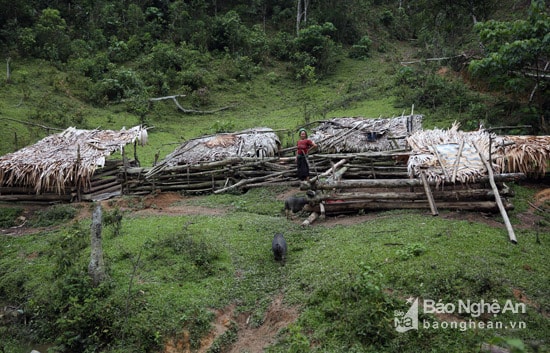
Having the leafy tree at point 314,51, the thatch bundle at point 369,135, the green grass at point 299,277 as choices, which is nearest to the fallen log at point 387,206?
the green grass at point 299,277

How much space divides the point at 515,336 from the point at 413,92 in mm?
13548

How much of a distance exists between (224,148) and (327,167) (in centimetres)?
325

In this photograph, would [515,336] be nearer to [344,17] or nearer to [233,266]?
[233,266]

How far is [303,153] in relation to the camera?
36.3 ft

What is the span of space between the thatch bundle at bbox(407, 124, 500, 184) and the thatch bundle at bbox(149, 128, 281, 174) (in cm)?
455

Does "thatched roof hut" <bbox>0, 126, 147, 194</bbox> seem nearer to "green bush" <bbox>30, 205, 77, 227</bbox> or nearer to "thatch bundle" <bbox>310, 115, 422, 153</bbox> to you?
"green bush" <bbox>30, 205, 77, 227</bbox>

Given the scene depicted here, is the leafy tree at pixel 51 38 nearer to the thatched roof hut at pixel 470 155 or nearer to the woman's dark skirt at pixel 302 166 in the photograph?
the woman's dark skirt at pixel 302 166

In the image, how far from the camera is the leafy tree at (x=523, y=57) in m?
10.9

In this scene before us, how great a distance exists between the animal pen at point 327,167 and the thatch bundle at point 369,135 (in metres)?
0.03

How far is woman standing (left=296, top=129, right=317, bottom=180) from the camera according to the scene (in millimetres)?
11015

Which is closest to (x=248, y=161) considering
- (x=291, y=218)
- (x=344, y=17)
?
(x=291, y=218)

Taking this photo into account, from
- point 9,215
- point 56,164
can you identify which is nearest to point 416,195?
point 56,164

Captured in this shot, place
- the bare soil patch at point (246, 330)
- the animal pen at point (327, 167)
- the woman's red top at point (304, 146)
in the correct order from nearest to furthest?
the bare soil patch at point (246, 330), the animal pen at point (327, 167), the woman's red top at point (304, 146)

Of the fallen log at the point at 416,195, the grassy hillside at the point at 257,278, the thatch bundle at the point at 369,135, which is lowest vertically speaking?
the grassy hillside at the point at 257,278
